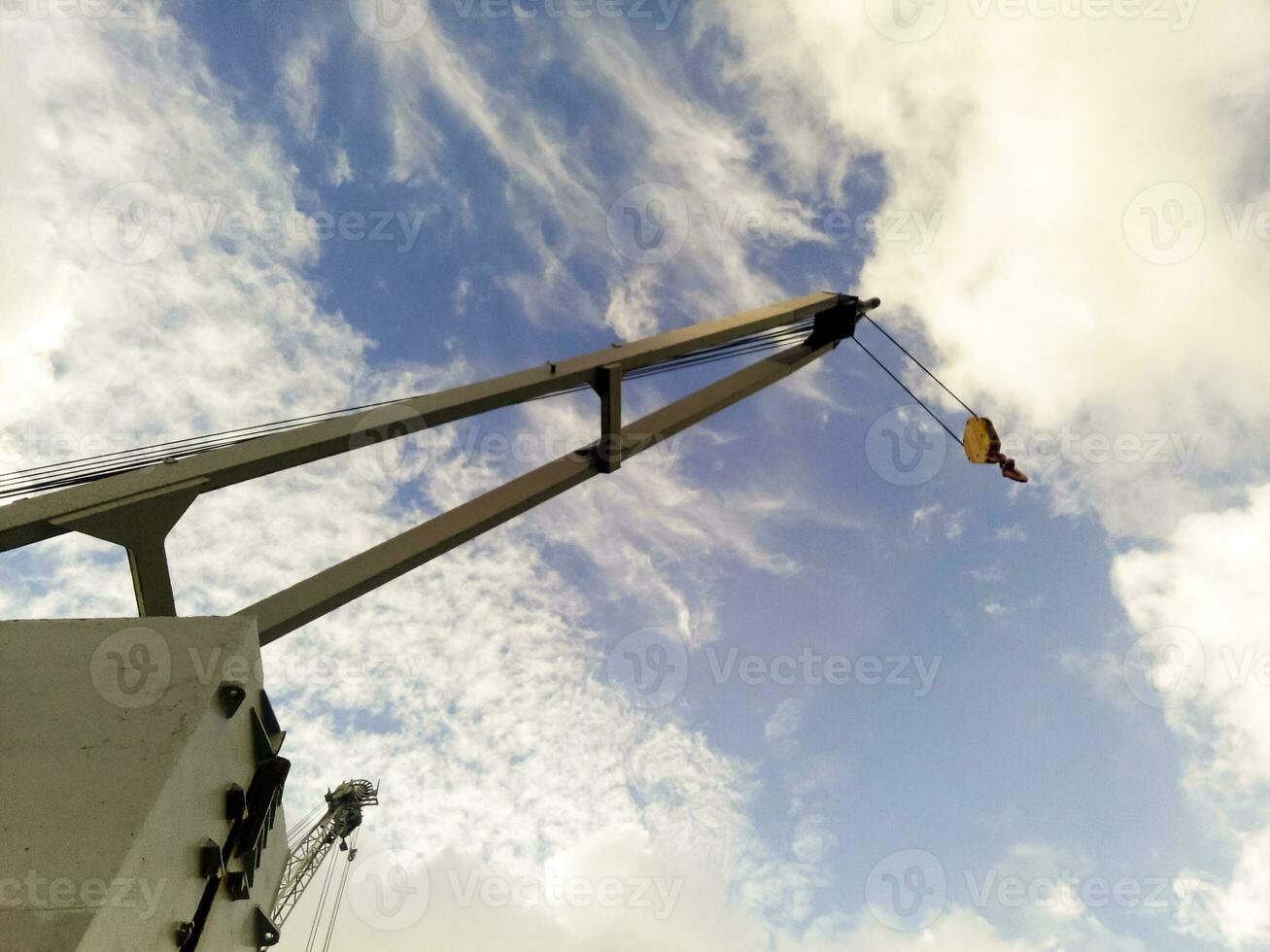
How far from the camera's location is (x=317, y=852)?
26.8 metres

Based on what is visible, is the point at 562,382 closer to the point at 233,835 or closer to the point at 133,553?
the point at 133,553

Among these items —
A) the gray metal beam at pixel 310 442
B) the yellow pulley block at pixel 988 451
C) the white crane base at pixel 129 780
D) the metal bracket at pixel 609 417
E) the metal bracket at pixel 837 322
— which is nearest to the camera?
the white crane base at pixel 129 780

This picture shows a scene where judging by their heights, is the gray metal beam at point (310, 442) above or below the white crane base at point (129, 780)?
above

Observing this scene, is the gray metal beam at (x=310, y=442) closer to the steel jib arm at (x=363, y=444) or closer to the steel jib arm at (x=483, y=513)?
the steel jib arm at (x=363, y=444)

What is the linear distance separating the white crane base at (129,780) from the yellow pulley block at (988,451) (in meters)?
8.77

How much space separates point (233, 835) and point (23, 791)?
1.07 m

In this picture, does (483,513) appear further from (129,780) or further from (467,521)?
(129,780)

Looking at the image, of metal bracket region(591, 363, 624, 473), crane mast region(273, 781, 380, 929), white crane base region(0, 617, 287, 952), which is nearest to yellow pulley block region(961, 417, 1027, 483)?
metal bracket region(591, 363, 624, 473)

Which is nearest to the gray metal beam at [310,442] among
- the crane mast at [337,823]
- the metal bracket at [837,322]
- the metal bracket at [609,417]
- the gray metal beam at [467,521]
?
the metal bracket at [609,417]

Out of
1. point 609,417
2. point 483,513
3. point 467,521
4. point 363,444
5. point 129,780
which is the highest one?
point 609,417

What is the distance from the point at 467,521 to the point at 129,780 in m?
3.51

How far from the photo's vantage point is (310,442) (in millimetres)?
5559

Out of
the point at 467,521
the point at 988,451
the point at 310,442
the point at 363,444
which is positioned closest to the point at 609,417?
the point at 467,521

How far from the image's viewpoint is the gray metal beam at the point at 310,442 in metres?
4.41
